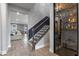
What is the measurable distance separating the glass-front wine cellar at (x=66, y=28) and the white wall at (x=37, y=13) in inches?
8.3

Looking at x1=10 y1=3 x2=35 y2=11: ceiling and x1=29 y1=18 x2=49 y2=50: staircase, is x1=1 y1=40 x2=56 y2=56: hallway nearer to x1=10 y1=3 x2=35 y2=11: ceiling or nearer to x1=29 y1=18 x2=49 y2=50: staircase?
x1=29 y1=18 x2=49 y2=50: staircase

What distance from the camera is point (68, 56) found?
1.76 meters

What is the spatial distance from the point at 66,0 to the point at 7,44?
1268mm

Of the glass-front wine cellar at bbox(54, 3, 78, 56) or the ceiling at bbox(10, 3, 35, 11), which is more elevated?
the ceiling at bbox(10, 3, 35, 11)

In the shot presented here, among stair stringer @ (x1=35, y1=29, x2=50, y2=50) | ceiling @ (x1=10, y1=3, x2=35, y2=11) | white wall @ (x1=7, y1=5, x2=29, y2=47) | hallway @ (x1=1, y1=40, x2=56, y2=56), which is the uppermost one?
ceiling @ (x1=10, y1=3, x2=35, y2=11)

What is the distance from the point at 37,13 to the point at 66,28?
0.56 meters

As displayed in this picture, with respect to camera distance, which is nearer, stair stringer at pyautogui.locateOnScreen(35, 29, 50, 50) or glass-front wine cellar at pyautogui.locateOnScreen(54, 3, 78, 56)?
glass-front wine cellar at pyautogui.locateOnScreen(54, 3, 78, 56)

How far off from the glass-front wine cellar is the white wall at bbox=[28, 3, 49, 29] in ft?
0.70

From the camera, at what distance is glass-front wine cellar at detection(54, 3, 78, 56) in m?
1.69

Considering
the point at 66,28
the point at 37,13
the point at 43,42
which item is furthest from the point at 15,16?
the point at 66,28

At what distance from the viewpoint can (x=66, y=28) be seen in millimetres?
1775

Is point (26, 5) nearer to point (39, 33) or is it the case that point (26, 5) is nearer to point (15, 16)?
point (15, 16)

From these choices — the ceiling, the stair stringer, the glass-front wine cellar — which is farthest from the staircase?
the ceiling

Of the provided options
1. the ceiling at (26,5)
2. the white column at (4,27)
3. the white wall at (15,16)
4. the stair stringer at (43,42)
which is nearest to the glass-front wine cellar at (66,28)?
the stair stringer at (43,42)
